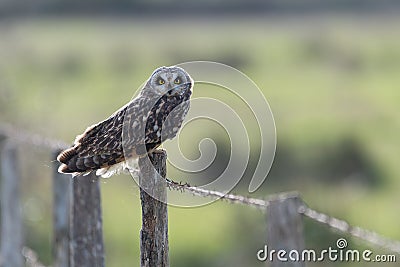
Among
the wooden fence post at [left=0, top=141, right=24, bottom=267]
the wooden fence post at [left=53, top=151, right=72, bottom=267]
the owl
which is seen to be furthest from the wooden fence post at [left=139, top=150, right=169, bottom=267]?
the wooden fence post at [left=0, top=141, right=24, bottom=267]

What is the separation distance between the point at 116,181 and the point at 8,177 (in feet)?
25.4

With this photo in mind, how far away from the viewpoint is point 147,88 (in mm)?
5520

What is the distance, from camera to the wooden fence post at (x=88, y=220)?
19.1ft

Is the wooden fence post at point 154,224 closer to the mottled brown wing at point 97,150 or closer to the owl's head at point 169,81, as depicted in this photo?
the mottled brown wing at point 97,150

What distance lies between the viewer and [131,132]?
5320 millimetres

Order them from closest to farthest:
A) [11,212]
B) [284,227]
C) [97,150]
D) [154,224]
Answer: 1. [154,224]
2. [284,227]
3. [97,150]
4. [11,212]

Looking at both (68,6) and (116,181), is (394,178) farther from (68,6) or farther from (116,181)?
(68,6)

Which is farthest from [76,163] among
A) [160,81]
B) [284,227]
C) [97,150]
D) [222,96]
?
[222,96]

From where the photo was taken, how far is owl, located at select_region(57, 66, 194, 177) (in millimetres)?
5277

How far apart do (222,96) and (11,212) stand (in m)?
13.6

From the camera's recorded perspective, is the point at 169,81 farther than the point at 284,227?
Yes

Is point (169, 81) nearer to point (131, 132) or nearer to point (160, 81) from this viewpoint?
point (160, 81)

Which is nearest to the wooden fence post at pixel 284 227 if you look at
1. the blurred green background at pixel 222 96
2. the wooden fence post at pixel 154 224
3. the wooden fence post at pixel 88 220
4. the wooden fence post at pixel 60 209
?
the wooden fence post at pixel 154 224

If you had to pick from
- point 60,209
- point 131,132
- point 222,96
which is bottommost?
point 60,209
